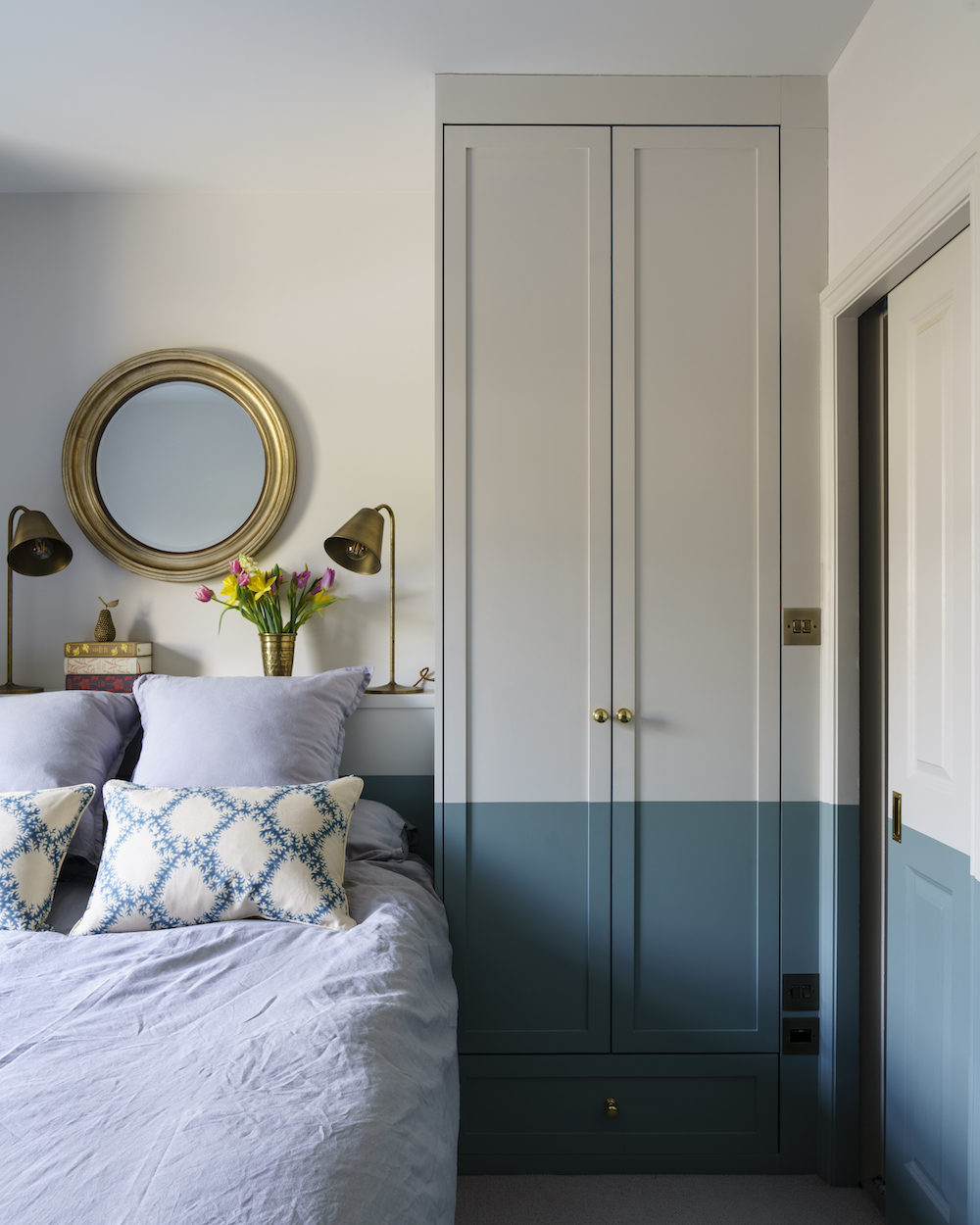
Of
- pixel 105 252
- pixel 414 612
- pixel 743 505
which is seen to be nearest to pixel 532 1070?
pixel 414 612

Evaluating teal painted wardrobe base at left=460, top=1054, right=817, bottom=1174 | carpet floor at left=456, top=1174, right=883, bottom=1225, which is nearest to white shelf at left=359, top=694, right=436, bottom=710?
teal painted wardrobe base at left=460, top=1054, right=817, bottom=1174

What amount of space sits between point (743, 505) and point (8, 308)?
2304 millimetres

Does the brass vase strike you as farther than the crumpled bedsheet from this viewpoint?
Yes

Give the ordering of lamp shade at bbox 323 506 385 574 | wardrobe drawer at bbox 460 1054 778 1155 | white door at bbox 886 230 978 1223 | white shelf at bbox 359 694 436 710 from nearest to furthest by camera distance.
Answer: white door at bbox 886 230 978 1223 < wardrobe drawer at bbox 460 1054 778 1155 < lamp shade at bbox 323 506 385 574 < white shelf at bbox 359 694 436 710

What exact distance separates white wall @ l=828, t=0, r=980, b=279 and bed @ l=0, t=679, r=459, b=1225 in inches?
70.2

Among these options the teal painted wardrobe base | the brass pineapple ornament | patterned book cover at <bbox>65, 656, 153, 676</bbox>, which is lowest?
the teal painted wardrobe base

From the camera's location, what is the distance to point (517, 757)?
189cm

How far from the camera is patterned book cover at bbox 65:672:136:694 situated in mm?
2221

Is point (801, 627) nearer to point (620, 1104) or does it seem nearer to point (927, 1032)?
point (927, 1032)

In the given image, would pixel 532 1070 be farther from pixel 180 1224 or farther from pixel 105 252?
pixel 105 252

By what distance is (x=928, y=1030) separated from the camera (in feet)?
5.14

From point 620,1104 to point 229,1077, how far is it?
4.05 feet

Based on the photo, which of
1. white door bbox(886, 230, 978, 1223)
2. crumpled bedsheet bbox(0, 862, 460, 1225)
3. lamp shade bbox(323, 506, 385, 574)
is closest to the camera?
crumpled bedsheet bbox(0, 862, 460, 1225)

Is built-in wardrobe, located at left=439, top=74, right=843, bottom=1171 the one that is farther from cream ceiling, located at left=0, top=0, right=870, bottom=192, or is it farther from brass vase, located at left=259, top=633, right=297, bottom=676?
brass vase, located at left=259, top=633, right=297, bottom=676
